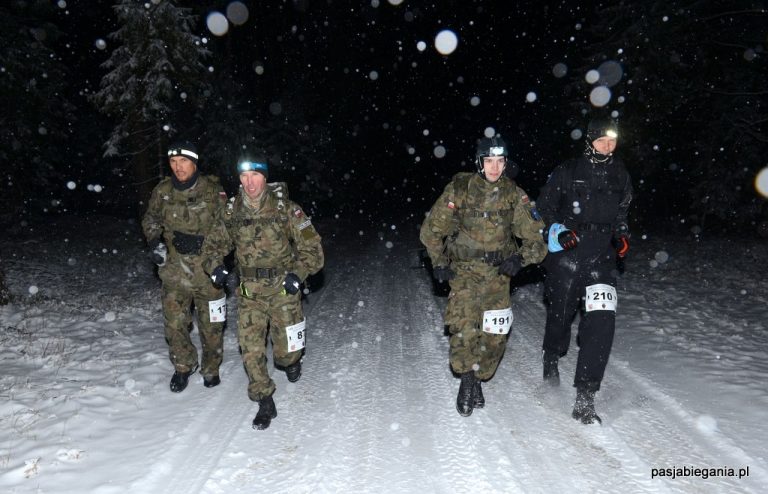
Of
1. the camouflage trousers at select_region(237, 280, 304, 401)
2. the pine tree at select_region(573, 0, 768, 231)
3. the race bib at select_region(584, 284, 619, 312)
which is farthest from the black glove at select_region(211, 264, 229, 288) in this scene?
the pine tree at select_region(573, 0, 768, 231)

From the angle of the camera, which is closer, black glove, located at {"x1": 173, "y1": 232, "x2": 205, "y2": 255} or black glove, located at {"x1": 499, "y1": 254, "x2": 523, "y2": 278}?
black glove, located at {"x1": 499, "y1": 254, "x2": 523, "y2": 278}

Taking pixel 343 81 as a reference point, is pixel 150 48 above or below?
below

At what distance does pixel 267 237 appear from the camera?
4.76 meters

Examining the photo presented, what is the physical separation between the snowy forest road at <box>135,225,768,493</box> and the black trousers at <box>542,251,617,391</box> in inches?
19.0

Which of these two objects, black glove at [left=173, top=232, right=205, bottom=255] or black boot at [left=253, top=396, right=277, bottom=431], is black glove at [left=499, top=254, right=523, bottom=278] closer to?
black boot at [left=253, top=396, right=277, bottom=431]

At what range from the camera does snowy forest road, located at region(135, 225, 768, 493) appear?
3.66 meters

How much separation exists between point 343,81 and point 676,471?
2945cm

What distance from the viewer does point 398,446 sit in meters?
4.14

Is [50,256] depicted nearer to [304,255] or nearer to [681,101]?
[304,255]

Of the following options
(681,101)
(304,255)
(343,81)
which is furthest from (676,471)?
(343,81)

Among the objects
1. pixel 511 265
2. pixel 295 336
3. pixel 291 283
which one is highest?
pixel 511 265

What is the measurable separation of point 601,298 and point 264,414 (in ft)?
10.7

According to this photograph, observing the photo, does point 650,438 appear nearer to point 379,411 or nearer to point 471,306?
point 471,306

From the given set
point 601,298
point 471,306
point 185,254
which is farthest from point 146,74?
point 601,298
